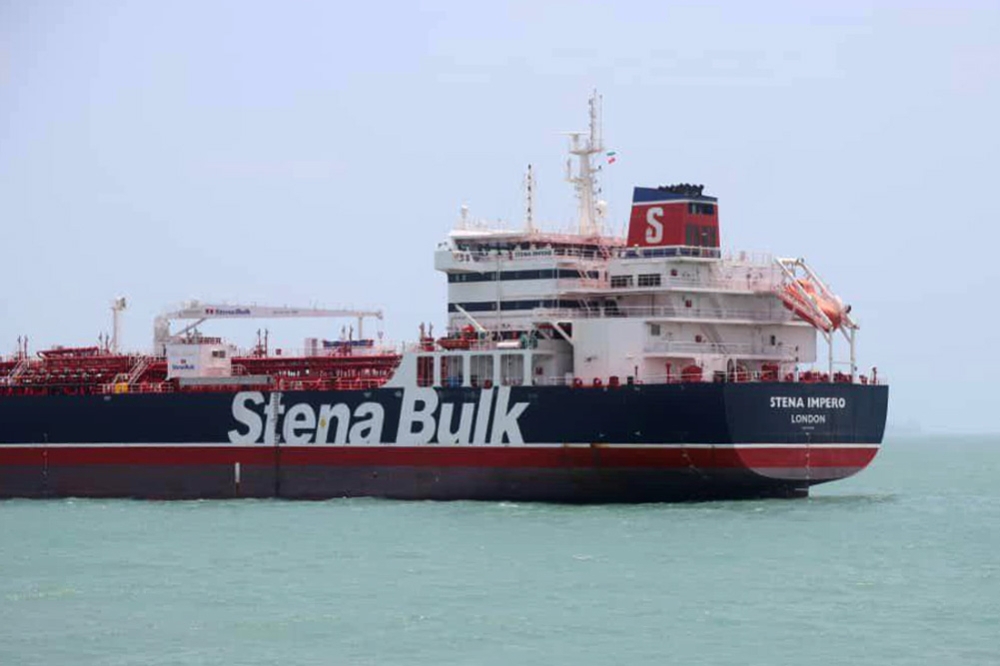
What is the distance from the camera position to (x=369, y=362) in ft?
183

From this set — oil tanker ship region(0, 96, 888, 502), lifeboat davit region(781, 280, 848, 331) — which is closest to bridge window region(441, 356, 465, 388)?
oil tanker ship region(0, 96, 888, 502)

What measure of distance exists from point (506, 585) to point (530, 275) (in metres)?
17.7

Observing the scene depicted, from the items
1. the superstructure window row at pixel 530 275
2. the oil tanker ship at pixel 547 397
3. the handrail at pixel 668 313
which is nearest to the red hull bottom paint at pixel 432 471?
the oil tanker ship at pixel 547 397

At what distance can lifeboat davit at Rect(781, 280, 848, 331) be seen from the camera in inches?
1982

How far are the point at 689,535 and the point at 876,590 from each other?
7517 mm

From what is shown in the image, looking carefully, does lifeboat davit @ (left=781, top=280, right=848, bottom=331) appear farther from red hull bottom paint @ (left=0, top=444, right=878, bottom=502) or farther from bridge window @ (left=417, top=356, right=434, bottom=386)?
bridge window @ (left=417, top=356, right=434, bottom=386)

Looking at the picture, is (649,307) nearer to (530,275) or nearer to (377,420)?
(530,275)

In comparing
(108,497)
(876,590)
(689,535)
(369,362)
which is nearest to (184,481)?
(108,497)

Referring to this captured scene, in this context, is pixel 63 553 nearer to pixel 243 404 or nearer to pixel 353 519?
pixel 353 519

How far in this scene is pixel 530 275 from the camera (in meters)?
52.0

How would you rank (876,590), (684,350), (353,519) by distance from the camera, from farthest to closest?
(684,350), (353,519), (876,590)

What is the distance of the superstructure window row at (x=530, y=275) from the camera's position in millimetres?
51562

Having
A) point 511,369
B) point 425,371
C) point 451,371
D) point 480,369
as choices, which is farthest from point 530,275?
point 425,371

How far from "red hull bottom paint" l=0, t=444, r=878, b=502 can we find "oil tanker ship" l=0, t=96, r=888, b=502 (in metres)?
0.05
